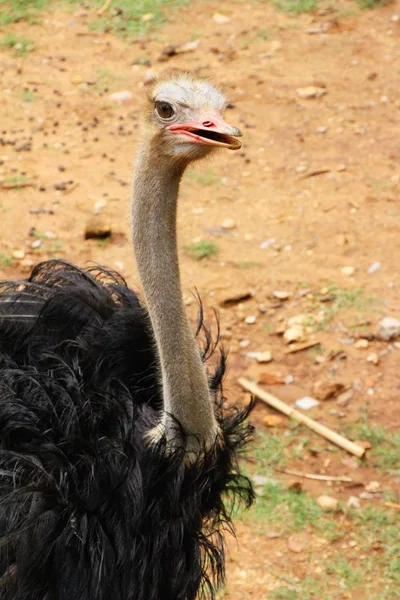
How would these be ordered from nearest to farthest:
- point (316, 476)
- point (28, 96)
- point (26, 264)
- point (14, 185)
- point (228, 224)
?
point (316, 476)
point (26, 264)
point (228, 224)
point (14, 185)
point (28, 96)

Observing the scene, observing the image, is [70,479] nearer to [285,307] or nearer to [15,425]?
[15,425]

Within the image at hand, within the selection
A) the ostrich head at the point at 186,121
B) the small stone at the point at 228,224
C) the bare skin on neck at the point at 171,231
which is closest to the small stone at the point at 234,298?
the small stone at the point at 228,224

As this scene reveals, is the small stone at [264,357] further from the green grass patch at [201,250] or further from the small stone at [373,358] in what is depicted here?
the green grass patch at [201,250]

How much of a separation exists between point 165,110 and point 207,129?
14 cm

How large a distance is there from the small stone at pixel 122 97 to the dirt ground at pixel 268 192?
60 mm

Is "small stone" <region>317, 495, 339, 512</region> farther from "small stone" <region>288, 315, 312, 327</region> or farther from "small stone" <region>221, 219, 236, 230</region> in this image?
"small stone" <region>221, 219, 236, 230</region>

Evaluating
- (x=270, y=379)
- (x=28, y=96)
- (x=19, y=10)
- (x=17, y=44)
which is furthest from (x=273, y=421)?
(x=19, y=10)

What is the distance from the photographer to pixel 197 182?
5.18 m

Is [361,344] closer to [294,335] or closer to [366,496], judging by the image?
[294,335]

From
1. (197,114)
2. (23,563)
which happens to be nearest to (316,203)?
(197,114)

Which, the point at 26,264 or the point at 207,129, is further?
the point at 26,264

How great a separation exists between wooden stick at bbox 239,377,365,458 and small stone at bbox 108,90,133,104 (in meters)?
2.56

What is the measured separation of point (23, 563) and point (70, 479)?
0.69 feet

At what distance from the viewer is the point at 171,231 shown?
7.69 ft
